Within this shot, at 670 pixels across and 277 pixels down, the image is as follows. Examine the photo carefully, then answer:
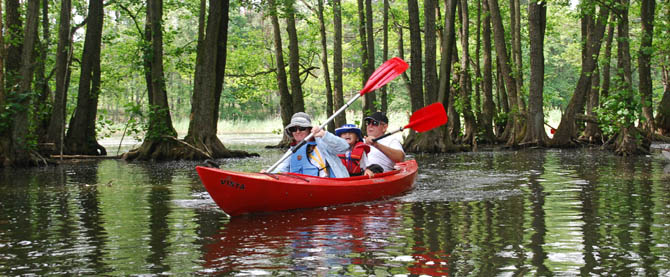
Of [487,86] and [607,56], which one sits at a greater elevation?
[607,56]

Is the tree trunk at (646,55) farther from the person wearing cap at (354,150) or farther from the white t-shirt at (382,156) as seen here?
the person wearing cap at (354,150)

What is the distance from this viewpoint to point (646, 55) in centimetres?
1875

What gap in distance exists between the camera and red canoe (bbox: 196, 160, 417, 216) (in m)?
6.51

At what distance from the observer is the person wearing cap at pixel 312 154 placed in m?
7.35

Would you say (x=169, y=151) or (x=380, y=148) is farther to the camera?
(x=169, y=151)

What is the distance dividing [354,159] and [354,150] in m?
0.19

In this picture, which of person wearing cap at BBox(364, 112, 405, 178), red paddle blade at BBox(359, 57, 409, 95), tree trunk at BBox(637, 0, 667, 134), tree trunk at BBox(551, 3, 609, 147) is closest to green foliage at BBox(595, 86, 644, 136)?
tree trunk at BBox(637, 0, 667, 134)

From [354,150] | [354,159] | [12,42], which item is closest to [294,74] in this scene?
[12,42]

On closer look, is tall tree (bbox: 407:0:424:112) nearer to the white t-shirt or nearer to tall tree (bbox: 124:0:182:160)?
tall tree (bbox: 124:0:182:160)

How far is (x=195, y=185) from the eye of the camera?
10320mm

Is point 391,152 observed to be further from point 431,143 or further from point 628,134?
point 431,143

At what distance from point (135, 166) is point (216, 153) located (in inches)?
96.4

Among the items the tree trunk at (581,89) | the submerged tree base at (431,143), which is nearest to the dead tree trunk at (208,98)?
the submerged tree base at (431,143)

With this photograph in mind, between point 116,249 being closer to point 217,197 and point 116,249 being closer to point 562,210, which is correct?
A: point 217,197
